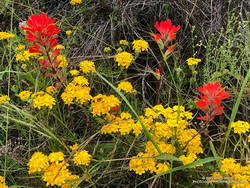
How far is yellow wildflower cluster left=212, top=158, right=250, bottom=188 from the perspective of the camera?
3.79 ft

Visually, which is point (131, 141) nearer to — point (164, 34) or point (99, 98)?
point (99, 98)

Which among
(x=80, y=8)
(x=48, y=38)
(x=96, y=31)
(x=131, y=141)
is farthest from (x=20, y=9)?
(x=131, y=141)

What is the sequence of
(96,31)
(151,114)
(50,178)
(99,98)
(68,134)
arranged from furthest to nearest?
(96,31) → (68,134) → (99,98) → (151,114) → (50,178)

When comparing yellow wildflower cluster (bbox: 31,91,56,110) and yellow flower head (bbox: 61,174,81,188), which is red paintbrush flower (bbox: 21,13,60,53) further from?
yellow flower head (bbox: 61,174,81,188)

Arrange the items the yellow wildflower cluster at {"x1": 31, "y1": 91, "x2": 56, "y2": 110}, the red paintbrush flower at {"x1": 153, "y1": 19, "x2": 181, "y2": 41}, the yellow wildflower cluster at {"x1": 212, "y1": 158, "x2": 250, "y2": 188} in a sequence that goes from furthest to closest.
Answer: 1. the red paintbrush flower at {"x1": 153, "y1": 19, "x2": 181, "y2": 41}
2. the yellow wildflower cluster at {"x1": 31, "y1": 91, "x2": 56, "y2": 110}
3. the yellow wildflower cluster at {"x1": 212, "y1": 158, "x2": 250, "y2": 188}

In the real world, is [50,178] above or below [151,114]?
below

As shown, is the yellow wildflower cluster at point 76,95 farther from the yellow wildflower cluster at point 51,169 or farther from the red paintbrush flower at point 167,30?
the red paintbrush flower at point 167,30

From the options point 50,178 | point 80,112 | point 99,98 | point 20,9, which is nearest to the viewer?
point 50,178

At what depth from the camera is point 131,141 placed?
59.2 inches

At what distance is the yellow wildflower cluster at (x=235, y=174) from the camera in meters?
1.15

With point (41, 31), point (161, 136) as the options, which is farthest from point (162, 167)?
point (41, 31)

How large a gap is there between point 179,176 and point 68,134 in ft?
1.81

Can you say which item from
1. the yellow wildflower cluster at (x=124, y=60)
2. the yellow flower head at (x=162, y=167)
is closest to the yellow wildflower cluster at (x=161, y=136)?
the yellow flower head at (x=162, y=167)

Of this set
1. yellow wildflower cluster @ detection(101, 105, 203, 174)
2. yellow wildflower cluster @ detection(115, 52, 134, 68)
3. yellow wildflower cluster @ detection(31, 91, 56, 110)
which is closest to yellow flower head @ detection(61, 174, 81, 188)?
yellow wildflower cluster @ detection(101, 105, 203, 174)
